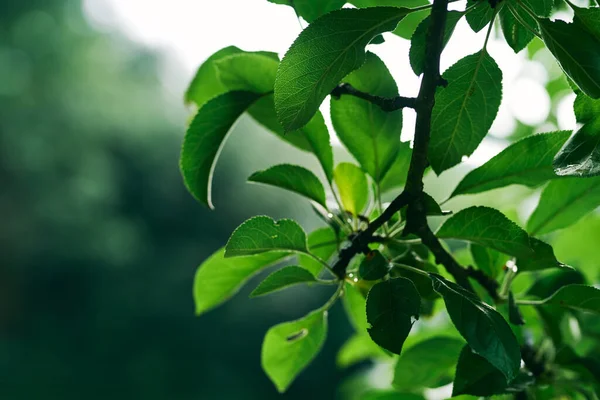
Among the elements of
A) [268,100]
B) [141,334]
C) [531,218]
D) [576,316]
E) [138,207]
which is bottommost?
[141,334]

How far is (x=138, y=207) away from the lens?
5762 mm

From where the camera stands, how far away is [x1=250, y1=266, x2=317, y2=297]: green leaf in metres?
0.39

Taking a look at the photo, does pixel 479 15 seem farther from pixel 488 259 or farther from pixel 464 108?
pixel 488 259

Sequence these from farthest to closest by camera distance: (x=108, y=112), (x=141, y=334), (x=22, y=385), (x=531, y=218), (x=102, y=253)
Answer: (x=108, y=112), (x=102, y=253), (x=141, y=334), (x=22, y=385), (x=531, y=218)

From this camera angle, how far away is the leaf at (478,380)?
37 cm

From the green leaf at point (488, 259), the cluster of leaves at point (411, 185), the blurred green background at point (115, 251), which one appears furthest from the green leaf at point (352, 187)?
the blurred green background at point (115, 251)

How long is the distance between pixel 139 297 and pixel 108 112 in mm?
2216

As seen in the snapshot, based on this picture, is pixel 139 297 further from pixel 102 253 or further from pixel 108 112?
pixel 108 112

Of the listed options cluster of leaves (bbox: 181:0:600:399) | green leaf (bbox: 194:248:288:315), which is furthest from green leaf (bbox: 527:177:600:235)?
green leaf (bbox: 194:248:288:315)

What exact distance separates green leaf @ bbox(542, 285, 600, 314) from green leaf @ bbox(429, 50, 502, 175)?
126 mm

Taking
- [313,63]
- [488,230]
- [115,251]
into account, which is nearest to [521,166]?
[488,230]

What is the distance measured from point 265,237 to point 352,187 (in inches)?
3.8

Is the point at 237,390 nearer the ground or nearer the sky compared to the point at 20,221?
nearer the ground

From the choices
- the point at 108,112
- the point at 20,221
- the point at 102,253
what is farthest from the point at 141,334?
the point at 108,112
